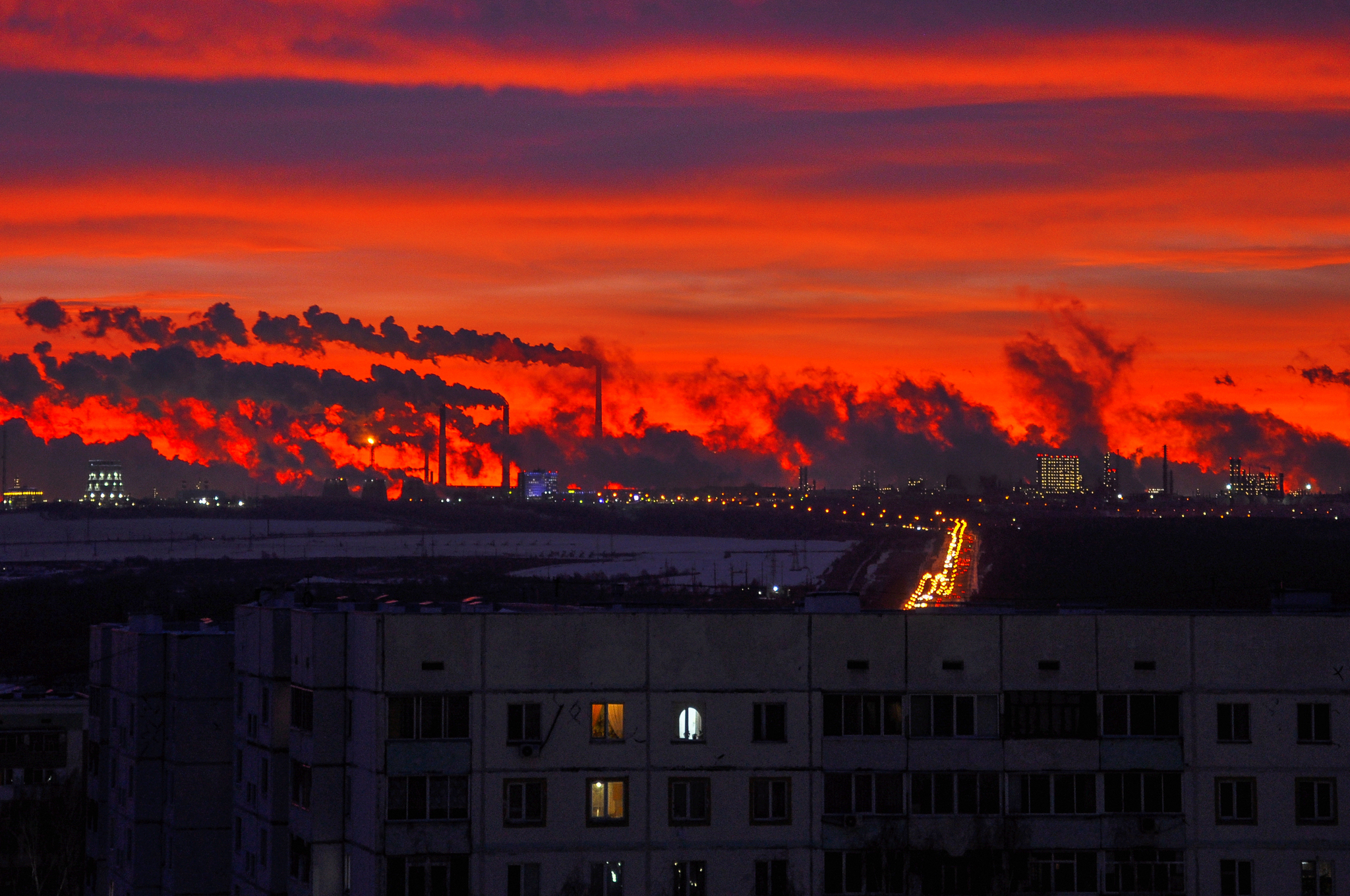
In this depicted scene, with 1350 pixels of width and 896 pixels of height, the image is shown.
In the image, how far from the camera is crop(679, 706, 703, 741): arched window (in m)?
34.6

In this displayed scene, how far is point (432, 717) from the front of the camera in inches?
1347

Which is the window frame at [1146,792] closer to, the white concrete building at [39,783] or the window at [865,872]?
the window at [865,872]

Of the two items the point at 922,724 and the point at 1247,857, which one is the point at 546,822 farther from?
the point at 1247,857

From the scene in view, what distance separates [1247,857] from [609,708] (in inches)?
467

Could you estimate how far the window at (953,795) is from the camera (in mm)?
34406

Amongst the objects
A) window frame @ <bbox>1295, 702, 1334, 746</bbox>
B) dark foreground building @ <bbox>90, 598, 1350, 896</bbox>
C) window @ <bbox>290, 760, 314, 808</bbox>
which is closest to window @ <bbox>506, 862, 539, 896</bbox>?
dark foreground building @ <bbox>90, 598, 1350, 896</bbox>

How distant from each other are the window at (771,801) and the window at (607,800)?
238 centimetres

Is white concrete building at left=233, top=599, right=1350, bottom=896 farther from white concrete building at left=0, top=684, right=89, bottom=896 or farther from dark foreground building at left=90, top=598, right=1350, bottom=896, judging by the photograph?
white concrete building at left=0, top=684, right=89, bottom=896

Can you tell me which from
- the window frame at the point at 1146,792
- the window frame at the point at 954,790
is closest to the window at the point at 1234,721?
the window frame at the point at 1146,792

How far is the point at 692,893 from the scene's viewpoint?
1336 inches

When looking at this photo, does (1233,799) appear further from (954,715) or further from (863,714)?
(863,714)

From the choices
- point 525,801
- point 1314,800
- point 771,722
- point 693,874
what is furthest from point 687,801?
point 1314,800

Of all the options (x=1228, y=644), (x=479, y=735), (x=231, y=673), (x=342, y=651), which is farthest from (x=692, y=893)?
(x=231, y=673)

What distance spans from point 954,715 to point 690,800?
5.16m
